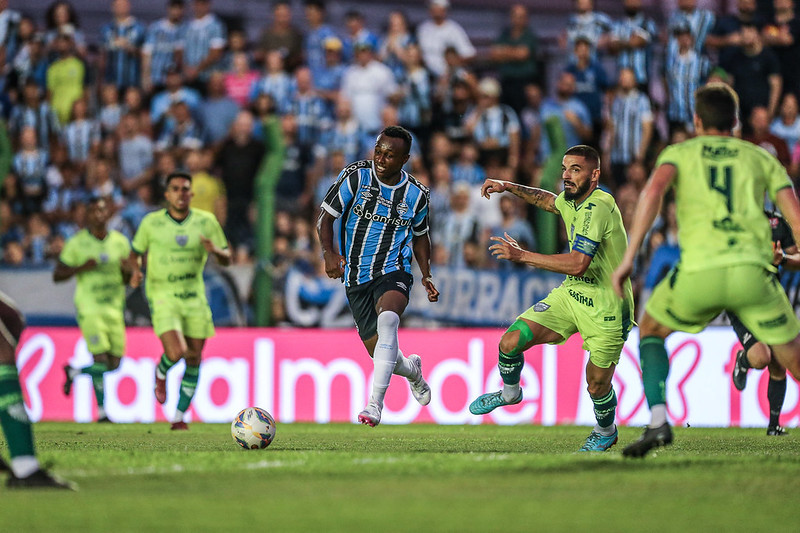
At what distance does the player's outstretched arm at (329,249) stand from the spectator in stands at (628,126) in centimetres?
719

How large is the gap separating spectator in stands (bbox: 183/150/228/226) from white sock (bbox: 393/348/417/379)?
21.6 ft

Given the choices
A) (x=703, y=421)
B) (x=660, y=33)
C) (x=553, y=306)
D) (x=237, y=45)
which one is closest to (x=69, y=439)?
(x=553, y=306)

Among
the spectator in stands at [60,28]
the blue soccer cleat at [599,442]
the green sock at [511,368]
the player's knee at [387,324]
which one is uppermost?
the spectator in stands at [60,28]

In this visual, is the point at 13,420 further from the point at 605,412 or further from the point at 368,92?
the point at 368,92

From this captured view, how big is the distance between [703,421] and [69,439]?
23.7ft

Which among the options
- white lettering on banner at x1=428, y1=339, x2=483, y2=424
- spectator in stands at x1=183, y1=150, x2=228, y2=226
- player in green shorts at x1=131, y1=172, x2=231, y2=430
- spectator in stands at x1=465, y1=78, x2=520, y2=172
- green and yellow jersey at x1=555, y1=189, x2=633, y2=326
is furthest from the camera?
spectator in stands at x1=465, y1=78, x2=520, y2=172

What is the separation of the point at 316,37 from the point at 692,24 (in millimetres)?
5294

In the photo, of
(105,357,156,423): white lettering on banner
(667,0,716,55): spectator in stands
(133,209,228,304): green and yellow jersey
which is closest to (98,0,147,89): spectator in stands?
(105,357,156,423): white lettering on banner

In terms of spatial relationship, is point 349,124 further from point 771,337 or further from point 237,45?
A: point 771,337

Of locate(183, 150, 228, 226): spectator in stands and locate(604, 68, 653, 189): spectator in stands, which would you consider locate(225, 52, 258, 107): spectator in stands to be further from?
locate(604, 68, 653, 189): spectator in stands

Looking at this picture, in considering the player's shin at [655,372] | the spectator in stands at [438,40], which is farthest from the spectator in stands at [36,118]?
the player's shin at [655,372]

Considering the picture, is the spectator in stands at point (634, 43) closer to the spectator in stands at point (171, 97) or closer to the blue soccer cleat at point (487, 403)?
the spectator in stands at point (171, 97)

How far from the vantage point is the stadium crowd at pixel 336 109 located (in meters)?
15.9

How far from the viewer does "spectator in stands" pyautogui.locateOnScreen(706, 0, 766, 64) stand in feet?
53.3
